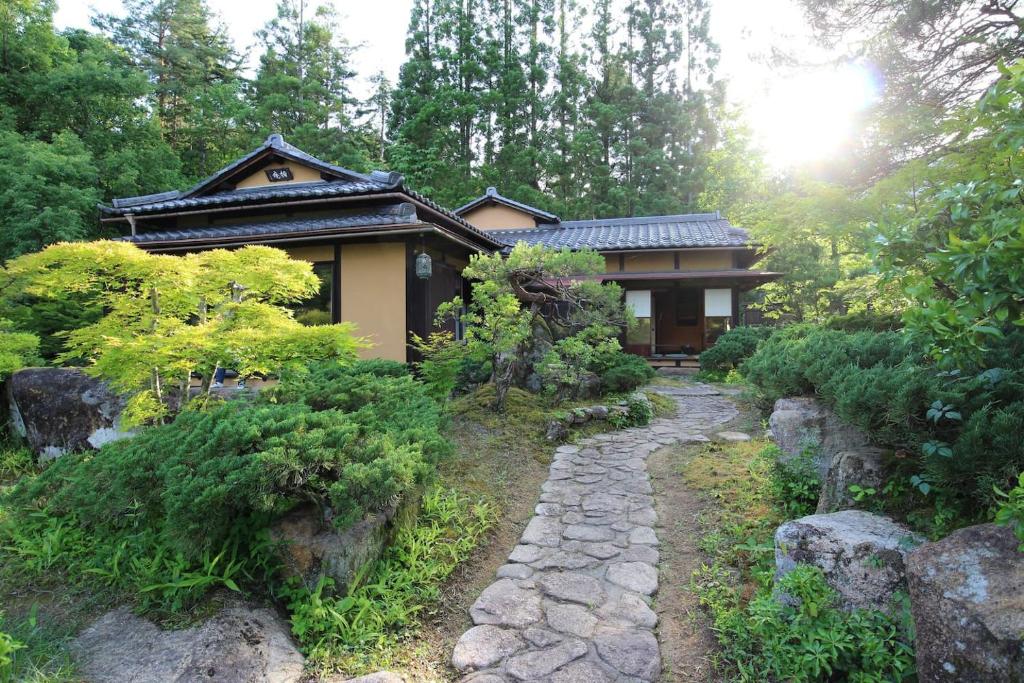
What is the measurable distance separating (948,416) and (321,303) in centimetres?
849

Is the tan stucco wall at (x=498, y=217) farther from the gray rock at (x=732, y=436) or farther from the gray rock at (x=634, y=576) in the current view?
the gray rock at (x=634, y=576)

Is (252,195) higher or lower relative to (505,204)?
lower

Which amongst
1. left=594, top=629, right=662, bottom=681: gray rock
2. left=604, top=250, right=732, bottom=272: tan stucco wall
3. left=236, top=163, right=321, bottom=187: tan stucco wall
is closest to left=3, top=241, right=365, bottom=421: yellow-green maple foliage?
left=594, top=629, right=662, bottom=681: gray rock

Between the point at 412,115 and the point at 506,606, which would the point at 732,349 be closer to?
the point at 506,606

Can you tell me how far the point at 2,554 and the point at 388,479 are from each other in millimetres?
2857

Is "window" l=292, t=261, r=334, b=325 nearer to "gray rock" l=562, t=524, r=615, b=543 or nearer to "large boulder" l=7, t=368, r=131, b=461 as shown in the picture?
"large boulder" l=7, t=368, r=131, b=461

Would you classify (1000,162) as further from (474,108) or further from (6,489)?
(474,108)

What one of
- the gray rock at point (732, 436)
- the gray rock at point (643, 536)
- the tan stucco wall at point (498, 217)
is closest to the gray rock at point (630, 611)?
the gray rock at point (643, 536)

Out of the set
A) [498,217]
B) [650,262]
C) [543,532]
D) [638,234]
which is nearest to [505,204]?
[498,217]

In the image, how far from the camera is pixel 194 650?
2486mm

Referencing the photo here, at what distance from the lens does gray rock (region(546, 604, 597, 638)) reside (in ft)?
9.21

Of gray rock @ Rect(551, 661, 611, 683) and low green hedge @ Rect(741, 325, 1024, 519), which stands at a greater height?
low green hedge @ Rect(741, 325, 1024, 519)

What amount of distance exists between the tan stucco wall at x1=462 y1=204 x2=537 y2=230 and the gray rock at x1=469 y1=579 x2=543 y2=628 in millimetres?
16057

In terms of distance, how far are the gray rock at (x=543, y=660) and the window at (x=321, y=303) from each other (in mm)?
7157
